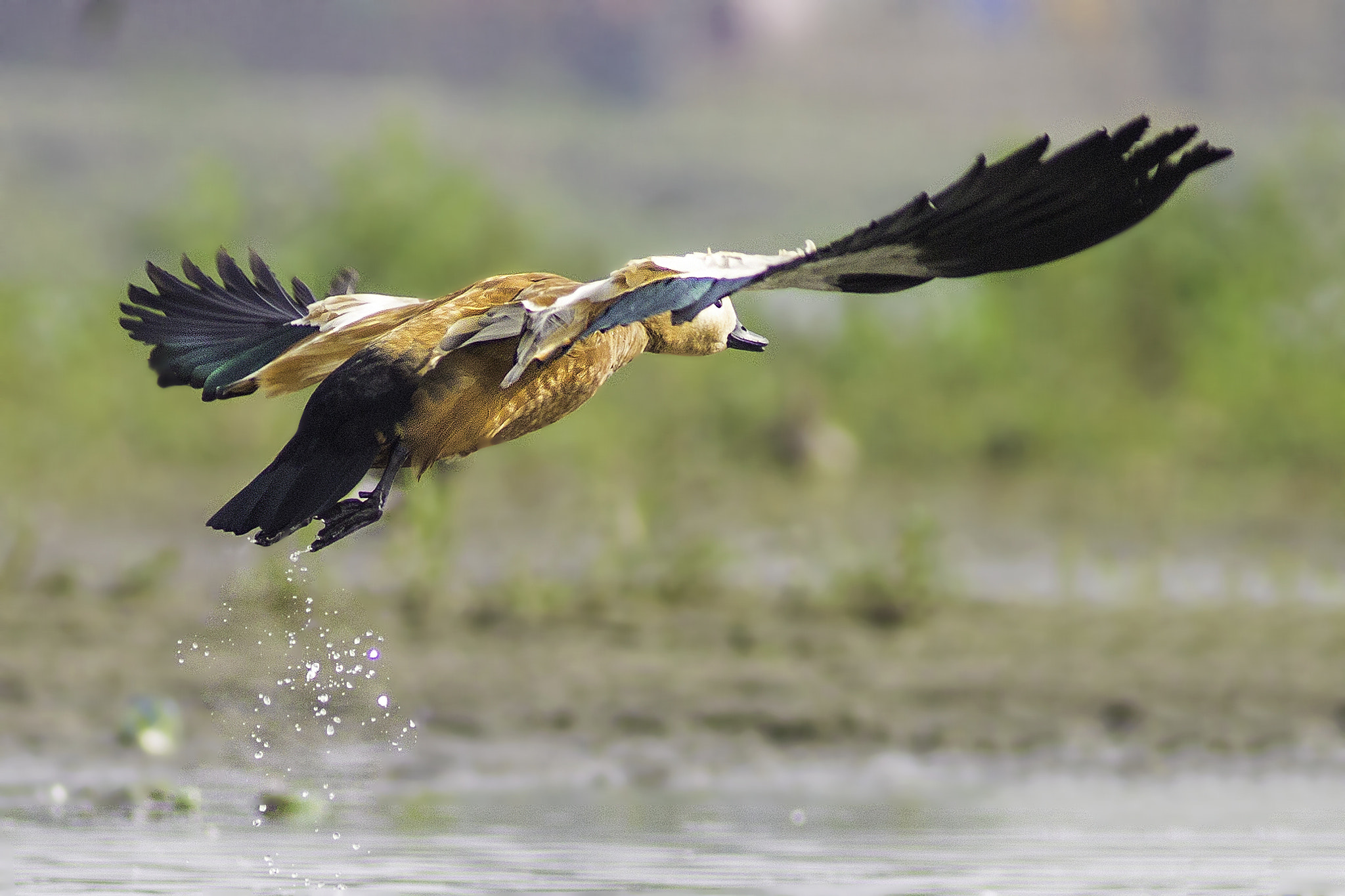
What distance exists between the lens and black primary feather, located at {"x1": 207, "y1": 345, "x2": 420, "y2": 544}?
16.8 ft

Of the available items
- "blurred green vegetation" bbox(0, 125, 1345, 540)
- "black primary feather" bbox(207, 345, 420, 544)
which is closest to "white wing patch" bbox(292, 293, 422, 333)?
"black primary feather" bbox(207, 345, 420, 544)

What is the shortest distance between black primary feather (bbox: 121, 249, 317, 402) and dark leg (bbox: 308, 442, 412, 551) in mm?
658

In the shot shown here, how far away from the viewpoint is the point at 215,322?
6008 mm

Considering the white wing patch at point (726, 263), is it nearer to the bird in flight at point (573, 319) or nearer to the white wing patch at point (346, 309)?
the bird in flight at point (573, 319)

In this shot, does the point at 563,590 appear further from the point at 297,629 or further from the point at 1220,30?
the point at 1220,30

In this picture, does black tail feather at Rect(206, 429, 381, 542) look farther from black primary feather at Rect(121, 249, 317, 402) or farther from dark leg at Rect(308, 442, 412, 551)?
black primary feather at Rect(121, 249, 317, 402)

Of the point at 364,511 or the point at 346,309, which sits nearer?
the point at 364,511

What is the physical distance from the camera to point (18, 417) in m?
14.0

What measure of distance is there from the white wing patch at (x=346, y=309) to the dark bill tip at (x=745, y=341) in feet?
2.68

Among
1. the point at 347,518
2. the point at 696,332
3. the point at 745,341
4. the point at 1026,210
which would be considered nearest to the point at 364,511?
the point at 347,518

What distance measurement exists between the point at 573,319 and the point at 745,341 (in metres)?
0.89

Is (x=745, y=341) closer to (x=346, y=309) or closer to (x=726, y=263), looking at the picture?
(x=726, y=263)

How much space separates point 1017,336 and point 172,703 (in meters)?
9.63

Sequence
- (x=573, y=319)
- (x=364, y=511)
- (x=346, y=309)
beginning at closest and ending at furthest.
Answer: (x=573, y=319), (x=364, y=511), (x=346, y=309)
